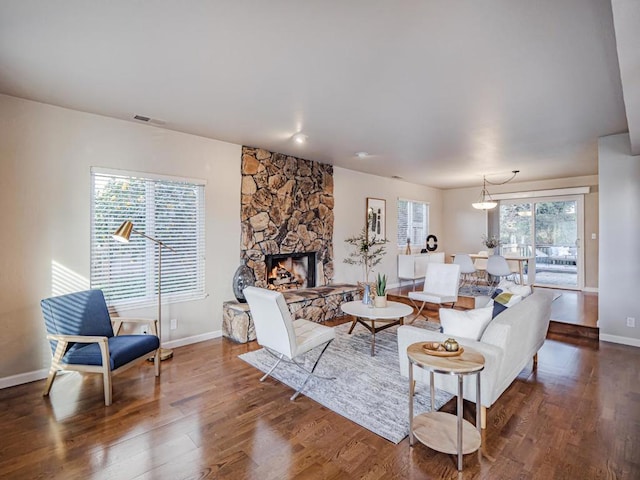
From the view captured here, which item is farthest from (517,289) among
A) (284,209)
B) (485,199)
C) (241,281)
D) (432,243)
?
(485,199)

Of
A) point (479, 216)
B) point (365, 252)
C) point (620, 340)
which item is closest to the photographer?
point (620, 340)

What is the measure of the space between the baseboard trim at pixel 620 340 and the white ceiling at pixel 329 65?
2574mm

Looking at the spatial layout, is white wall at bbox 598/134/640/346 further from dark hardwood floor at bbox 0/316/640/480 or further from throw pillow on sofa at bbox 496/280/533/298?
throw pillow on sofa at bbox 496/280/533/298

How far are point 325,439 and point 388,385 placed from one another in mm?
964

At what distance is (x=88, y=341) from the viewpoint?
8.80 feet

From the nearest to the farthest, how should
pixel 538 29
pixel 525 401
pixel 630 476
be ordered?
pixel 630 476
pixel 538 29
pixel 525 401

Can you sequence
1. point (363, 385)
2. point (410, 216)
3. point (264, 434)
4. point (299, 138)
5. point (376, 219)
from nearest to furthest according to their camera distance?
point (264, 434), point (363, 385), point (299, 138), point (376, 219), point (410, 216)

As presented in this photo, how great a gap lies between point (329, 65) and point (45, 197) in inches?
117

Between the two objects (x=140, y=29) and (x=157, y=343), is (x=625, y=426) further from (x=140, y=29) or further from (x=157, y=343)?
(x=140, y=29)

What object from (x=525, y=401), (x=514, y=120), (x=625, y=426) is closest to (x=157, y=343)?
(x=525, y=401)

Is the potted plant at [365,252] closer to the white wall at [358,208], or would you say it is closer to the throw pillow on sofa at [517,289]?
the white wall at [358,208]

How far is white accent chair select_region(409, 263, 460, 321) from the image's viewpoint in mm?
4938

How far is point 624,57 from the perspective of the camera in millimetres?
1896

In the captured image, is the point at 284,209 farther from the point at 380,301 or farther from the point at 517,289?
the point at 517,289
